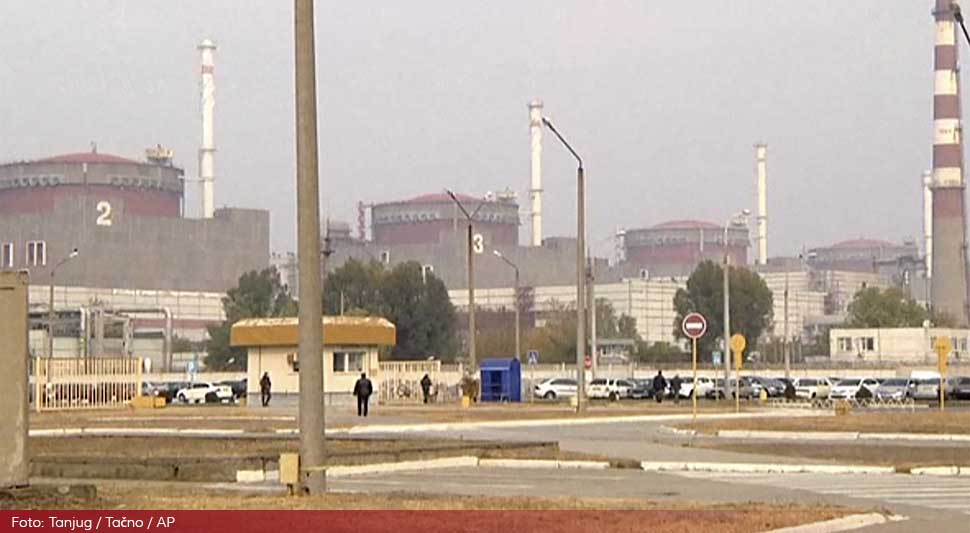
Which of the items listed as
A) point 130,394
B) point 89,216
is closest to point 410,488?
point 130,394

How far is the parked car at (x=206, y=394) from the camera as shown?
290 ft

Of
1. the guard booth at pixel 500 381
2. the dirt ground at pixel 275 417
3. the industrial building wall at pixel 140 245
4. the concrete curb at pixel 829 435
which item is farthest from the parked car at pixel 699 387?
the industrial building wall at pixel 140 245

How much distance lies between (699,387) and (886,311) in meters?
66.7

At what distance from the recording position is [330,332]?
6969 centimetres

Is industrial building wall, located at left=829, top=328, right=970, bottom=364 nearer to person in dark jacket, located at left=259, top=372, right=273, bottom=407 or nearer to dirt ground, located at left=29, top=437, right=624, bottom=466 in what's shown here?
person in dark jacket, located at left=259, top=372, right=273, bottom=407

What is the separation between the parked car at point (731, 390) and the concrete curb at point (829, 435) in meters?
39.5

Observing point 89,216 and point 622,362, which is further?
point 89,216

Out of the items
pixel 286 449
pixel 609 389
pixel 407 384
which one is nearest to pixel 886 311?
pixel 609 389

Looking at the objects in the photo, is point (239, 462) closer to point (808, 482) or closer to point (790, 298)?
point (808, 482)

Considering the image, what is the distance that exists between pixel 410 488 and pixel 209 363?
383 feet

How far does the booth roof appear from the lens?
230ft

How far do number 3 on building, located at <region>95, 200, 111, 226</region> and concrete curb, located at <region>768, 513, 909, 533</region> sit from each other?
153018 mm

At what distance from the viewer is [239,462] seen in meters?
25.7

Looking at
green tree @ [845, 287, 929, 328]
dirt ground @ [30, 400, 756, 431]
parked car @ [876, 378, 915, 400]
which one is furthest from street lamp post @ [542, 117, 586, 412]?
green tree @ [845, 287, 929, 328]
